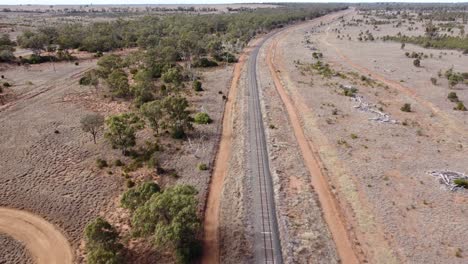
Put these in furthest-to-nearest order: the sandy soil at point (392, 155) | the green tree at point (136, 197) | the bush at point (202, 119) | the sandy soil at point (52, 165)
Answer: the bush at point (202, 119) → the sandy soil at point (52, 165) → the green tree at point (136, 197) → the sandy soil at point (392, 155)

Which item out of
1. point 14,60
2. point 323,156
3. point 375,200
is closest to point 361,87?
point 323,156

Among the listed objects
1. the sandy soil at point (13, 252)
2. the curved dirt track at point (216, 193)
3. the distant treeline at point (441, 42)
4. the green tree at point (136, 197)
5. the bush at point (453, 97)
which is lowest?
the sandy soil at point (13, 252)

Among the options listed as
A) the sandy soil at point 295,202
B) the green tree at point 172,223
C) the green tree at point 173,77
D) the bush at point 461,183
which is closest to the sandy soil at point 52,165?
the green tree at point 172,223

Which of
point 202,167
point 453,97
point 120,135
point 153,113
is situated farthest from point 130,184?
point 453,97

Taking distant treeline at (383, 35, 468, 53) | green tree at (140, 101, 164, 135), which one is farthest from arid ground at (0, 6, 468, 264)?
distant treeline at (383, 35, 468, 53)

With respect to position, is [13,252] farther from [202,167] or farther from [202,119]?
[202,119]

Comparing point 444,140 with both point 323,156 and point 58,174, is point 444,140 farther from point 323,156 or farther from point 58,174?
point 58,174

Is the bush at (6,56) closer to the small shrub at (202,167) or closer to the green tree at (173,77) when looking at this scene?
the green tree at (173,77)
